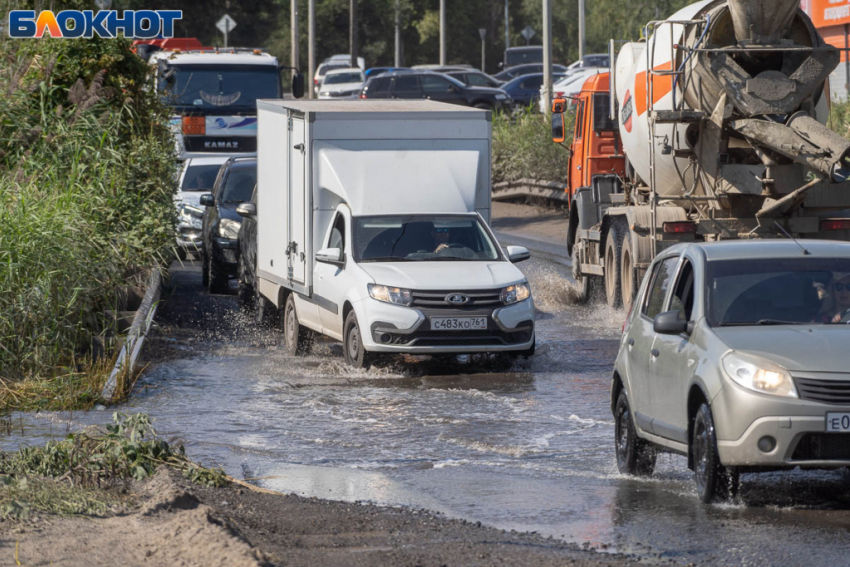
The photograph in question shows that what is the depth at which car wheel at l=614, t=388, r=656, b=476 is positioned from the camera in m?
8.76

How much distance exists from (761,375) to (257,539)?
8.69 ft

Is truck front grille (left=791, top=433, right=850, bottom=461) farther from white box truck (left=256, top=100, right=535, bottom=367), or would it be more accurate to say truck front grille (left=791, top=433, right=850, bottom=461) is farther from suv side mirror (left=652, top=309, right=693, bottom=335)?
white box truck (left=256, top=100, right=535, bottom=367)

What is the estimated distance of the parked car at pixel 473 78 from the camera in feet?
170

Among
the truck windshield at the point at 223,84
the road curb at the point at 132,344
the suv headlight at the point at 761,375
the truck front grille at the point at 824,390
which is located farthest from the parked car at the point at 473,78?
the truck front grille at the point at 824,390

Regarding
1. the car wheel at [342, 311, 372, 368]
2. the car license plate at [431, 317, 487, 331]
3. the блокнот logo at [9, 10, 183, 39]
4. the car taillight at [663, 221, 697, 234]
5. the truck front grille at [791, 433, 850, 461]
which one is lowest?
the car wheel at [342, 311, 372, 368]

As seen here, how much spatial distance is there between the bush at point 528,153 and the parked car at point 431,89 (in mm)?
10959

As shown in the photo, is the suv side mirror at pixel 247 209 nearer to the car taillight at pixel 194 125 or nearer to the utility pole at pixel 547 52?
the car taillight at pixel 194 125

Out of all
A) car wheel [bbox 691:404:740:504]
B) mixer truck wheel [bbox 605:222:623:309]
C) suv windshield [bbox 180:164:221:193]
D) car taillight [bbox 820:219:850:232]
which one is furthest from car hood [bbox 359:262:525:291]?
suv windshield [bbox 180:164:221:193]

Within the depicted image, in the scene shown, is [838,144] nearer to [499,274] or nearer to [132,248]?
[499,274]

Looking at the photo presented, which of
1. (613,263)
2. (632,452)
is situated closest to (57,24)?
(613,263)

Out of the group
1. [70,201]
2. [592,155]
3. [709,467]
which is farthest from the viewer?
[592,155]

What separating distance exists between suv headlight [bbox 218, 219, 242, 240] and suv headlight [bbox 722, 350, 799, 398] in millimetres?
12963

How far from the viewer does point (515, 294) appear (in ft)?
44.2

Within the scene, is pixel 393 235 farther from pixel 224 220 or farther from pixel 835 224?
pixel 224 220
